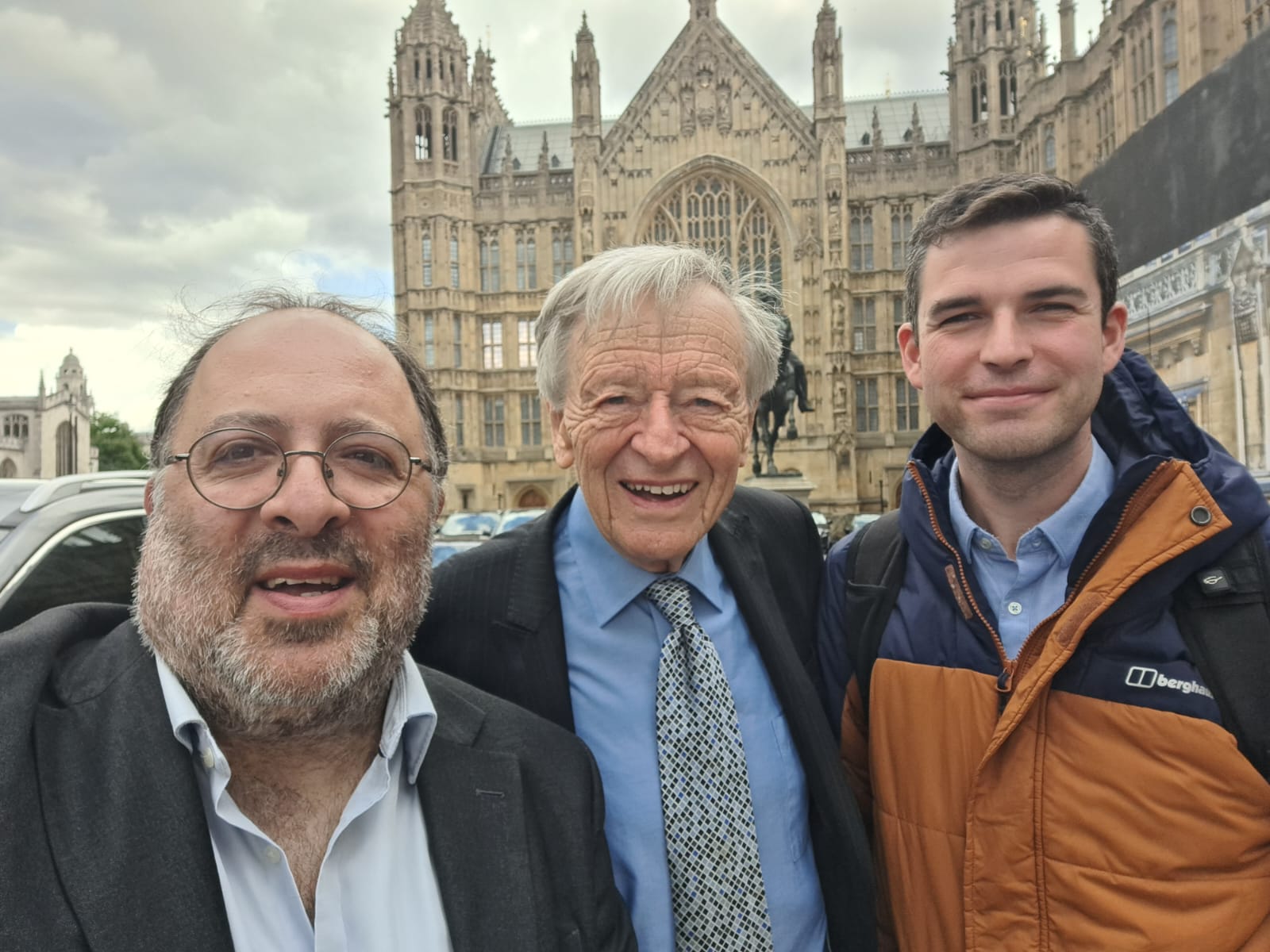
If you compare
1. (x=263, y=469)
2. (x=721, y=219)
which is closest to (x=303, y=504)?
(x=263, y=469)

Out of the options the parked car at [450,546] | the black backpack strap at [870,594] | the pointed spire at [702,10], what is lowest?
the parked car at [450,546]

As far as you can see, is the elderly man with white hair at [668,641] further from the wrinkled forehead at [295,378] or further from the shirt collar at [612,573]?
the wrinkled forehead at [295,378]

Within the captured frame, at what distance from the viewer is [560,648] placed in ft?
6.29

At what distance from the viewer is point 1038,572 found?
198 cm

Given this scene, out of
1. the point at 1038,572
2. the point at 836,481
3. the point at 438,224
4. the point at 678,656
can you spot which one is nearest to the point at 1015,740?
the point at 1038,572

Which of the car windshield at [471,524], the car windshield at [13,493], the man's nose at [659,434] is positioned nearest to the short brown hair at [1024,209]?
the man's nose at [659,434]

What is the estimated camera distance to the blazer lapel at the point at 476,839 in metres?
1.42

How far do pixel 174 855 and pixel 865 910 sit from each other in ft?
4.89

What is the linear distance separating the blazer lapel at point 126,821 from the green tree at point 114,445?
72451 mm

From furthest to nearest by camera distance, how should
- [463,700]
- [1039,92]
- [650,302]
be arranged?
[1039,92] → [650,302] → [463,700]

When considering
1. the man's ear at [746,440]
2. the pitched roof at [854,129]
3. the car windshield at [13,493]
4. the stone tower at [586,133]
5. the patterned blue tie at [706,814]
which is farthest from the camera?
the pitched roof at [854,129]

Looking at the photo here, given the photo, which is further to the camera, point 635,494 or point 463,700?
point 635,494

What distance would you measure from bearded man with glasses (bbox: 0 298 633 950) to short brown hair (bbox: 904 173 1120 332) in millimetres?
1410

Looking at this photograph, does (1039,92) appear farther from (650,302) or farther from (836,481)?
(650,302)
